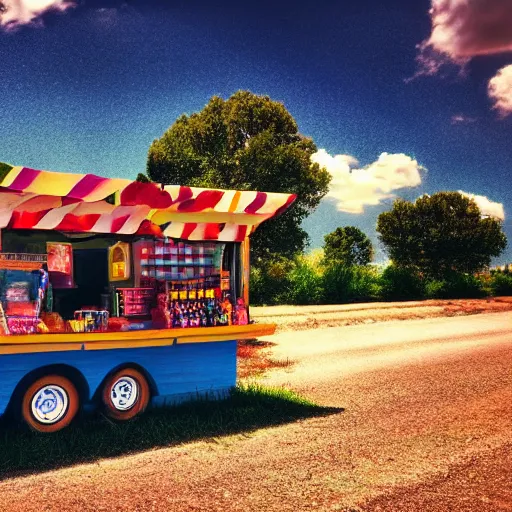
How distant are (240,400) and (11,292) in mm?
2909

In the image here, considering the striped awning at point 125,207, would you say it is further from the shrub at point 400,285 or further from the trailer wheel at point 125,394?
the shrub at point 400,285

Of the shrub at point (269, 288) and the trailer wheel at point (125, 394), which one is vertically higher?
the shrub at point (269, 288)

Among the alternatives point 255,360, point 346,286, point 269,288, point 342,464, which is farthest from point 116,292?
point 346,286

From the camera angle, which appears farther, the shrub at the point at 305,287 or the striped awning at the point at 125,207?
the shrub at the point at 305,287

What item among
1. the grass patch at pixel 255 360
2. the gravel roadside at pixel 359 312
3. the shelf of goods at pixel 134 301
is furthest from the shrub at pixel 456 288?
the shelf of goods at pixel 134 301

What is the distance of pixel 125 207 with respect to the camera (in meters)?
6.91

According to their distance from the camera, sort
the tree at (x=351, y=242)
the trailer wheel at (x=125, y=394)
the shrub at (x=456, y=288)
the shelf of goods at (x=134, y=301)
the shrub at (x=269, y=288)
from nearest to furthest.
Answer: the trailer wheel at (x=125, y=394)
the shelf of goods at (x=134, y=301)
the shrub at (x=269, y=288)
the shrub at (x=456, y=288)
the tree at (x=351, y=242)

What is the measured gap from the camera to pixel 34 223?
21.4 ft

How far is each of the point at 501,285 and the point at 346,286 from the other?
34.7 ft

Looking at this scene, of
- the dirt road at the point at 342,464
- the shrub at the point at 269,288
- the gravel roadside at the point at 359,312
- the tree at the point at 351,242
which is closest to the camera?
the dirt road at the point at 342,464

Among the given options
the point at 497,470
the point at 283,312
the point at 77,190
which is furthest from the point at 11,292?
the point at 283,312

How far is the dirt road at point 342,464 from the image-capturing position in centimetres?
469

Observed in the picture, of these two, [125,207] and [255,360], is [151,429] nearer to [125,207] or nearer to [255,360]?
[125,207]

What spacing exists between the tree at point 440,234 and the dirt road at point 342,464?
31.5 m
